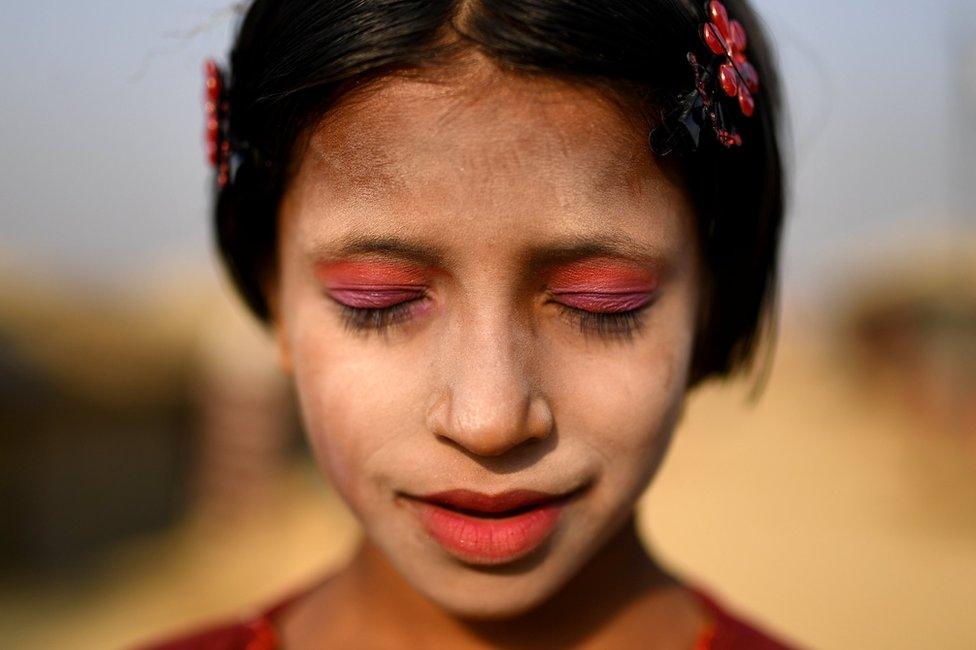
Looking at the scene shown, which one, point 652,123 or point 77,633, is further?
point 77,633

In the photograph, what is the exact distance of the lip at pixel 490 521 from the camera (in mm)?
1350

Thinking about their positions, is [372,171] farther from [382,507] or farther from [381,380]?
[382,507]

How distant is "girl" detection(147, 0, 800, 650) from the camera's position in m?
1.27

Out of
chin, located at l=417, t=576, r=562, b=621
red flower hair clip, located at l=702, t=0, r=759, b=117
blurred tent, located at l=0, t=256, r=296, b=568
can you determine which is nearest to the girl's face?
chin, located at l=417, t=576, r=562, b=621

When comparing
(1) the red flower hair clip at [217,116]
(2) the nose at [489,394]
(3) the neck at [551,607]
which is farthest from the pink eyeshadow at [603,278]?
(1) the red flower hair clip at [217,116]

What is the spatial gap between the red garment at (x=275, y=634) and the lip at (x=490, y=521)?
1.78ft

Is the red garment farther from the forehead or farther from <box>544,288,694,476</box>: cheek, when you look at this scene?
the forehead

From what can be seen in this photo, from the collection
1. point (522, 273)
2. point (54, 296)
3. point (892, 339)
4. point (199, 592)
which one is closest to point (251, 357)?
point (199, 592)

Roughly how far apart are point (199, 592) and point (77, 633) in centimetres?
99

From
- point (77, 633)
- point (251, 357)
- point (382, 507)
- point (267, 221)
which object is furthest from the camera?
point (251, 357)

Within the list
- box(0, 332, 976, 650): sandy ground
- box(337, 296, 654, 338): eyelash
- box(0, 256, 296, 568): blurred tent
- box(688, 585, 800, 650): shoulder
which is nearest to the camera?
box(337, 296, 654, 338): eyelash

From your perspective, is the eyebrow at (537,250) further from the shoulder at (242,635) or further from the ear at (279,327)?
the shoulder at (242,635)

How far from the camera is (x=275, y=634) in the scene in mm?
1846

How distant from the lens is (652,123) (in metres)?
1.35
